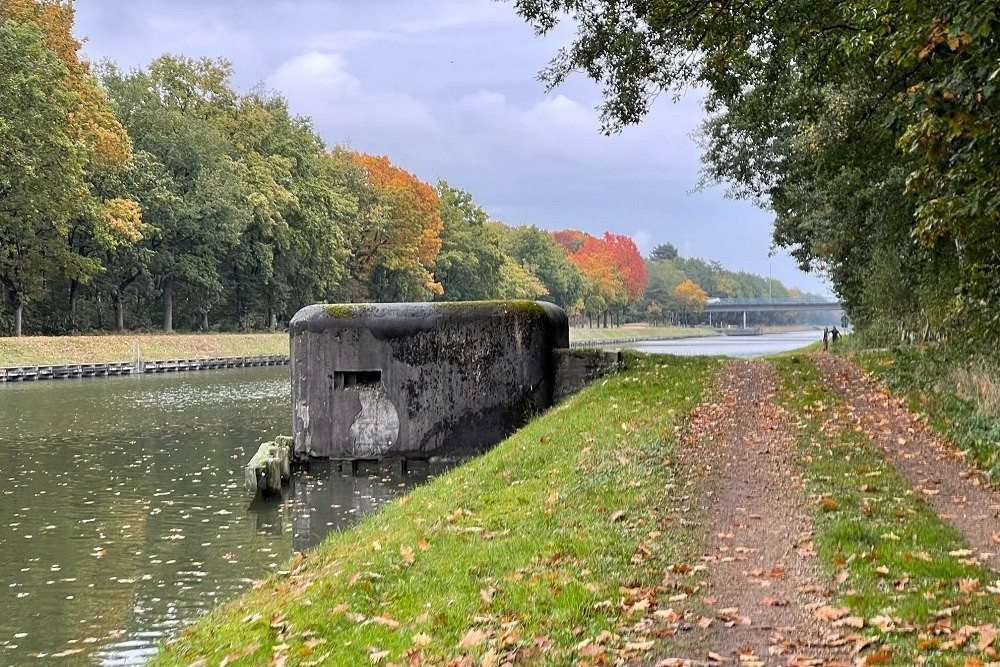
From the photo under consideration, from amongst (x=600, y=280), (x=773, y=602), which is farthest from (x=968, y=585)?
(x=600, y=280)

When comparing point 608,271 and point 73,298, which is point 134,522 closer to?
point 73,298

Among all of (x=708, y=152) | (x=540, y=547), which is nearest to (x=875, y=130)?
(x=540, y=547)

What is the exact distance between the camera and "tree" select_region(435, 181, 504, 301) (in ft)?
270

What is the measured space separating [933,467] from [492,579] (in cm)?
599

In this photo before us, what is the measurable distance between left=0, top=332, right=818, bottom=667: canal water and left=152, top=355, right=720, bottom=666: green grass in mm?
1258

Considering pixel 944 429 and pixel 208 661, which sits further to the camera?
pixel 944 429

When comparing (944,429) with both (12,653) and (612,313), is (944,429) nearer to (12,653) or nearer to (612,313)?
(12,653)

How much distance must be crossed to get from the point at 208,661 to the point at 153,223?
52987mm

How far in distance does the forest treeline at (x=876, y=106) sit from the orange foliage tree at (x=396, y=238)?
151ft

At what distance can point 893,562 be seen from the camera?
23.0 ft

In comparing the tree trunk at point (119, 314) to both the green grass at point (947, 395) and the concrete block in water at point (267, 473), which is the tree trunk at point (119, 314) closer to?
the concrete block in water at point (267, 473)

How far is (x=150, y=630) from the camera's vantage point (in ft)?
29.9

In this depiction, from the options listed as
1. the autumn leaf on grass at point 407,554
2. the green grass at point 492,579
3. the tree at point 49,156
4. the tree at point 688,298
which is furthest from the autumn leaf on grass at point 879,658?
the tree at point 688,298

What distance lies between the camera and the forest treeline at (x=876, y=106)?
7.04 meters
